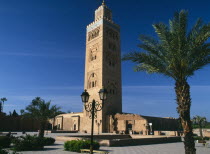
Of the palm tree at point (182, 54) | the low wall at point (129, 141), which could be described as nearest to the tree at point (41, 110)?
the low wall at point (129, 141)

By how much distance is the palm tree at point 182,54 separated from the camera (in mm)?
9766

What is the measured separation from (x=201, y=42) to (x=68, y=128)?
43.3 m

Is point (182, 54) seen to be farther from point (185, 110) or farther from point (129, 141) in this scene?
point (129, 141)

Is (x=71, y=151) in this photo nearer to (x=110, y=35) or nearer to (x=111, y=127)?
(x=111, y=127)

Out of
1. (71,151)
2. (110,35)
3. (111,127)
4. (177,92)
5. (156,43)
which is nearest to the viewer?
(177,92)

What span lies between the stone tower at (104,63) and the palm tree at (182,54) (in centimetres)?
2889

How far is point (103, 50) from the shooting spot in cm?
4244

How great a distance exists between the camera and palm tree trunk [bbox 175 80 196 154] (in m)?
9.20

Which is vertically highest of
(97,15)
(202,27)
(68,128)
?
(97,15)

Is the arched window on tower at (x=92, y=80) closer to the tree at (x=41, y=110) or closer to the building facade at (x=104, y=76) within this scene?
the building facade at (x=104, y=76)

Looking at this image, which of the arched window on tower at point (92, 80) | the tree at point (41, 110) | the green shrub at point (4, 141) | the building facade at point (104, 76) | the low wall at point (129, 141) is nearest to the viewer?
the green shrub at point (4, 141)

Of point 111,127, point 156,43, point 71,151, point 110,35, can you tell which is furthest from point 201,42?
point 110,35

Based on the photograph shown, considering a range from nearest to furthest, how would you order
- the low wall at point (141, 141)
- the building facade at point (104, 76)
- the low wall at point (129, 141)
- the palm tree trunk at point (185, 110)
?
the palm tree trunk at point (185, 110)
the low wall at point (129, 141)
the low wall at point (141, 141)
the building facade at point (104, 76)

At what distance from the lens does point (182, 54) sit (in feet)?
33.3
